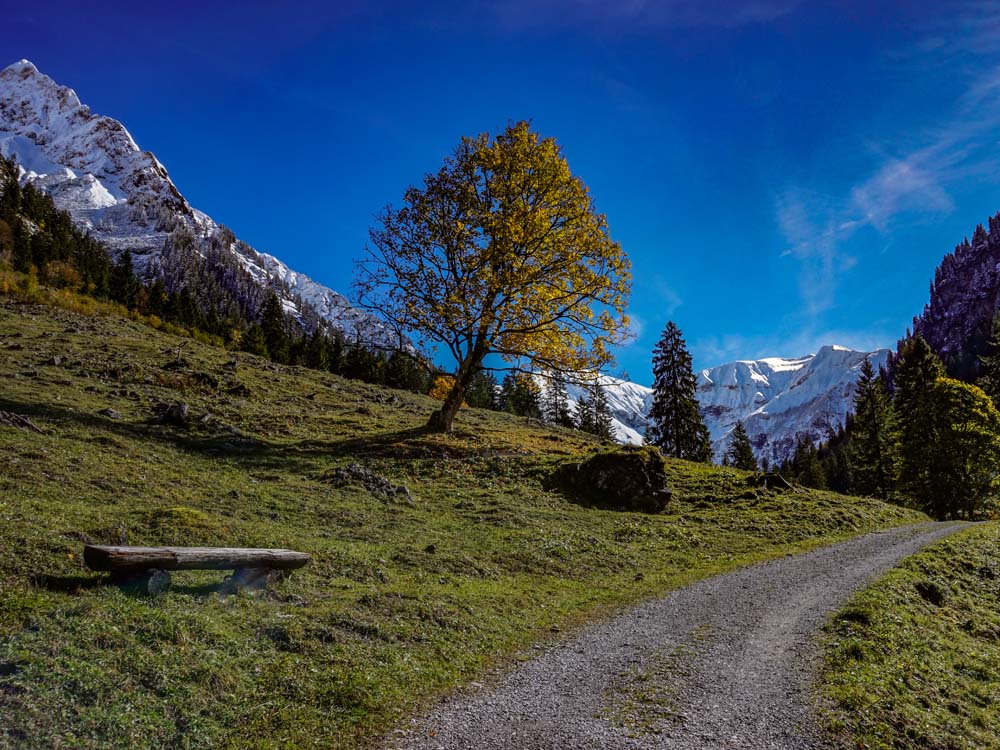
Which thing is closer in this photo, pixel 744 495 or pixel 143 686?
pixel 143 686

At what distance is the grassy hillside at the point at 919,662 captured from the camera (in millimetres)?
7949

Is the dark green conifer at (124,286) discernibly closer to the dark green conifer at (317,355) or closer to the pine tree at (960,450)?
the dark green conifer at (317,355)

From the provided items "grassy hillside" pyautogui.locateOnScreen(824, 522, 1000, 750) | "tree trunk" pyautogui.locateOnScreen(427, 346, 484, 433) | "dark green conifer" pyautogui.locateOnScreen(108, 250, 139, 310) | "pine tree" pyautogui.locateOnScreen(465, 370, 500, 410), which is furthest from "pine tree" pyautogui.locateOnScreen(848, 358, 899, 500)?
"dark green conifer" pyautogui.locateOnScreen(108, 250, 139, 310)

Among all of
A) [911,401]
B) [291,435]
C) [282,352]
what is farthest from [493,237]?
[282,352]

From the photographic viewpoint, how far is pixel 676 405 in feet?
198

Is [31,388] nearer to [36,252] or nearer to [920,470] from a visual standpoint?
[920,470]

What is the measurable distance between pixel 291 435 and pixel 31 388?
1114 centimetres

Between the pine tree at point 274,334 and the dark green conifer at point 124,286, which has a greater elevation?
the dark green conifer at point 124,286

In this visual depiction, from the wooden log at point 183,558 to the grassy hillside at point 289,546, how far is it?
0.46 metres

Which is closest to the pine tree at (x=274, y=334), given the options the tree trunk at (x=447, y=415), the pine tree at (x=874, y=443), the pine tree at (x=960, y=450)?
the tree trunk at (x=447, y=415)

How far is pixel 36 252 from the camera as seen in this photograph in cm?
11600

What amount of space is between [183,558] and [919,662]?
1363 cm

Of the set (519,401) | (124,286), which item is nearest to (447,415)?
(519,401)

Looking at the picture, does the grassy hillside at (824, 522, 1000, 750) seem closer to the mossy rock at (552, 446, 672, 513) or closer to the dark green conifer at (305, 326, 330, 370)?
the mossy rock at (552, 446, 672, 513)
